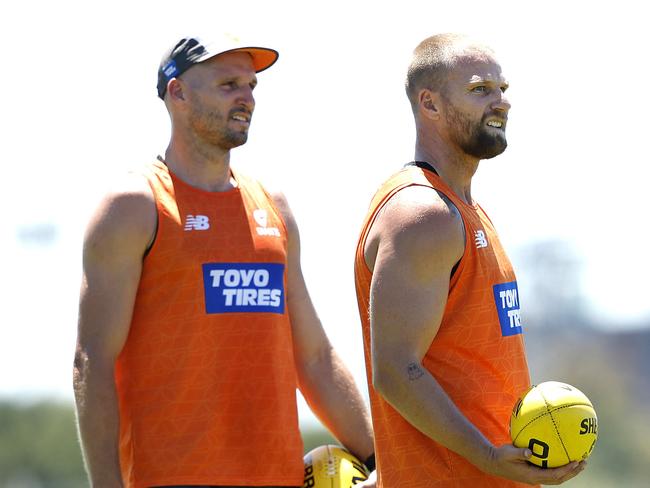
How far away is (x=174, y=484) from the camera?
630 cm

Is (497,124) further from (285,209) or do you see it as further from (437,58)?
(285,209)

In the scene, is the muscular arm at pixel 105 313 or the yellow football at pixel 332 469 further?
the yellow football at pixel 332 469

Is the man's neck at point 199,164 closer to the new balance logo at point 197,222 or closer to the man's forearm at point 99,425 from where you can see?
the new balance logo at point 197,222

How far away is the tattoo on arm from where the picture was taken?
18.6ft

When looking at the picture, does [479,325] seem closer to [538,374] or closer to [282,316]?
[282,316]

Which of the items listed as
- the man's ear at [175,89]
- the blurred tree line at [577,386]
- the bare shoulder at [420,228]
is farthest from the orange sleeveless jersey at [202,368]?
the blurred tree line at [577,386]

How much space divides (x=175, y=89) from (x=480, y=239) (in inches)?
69.6

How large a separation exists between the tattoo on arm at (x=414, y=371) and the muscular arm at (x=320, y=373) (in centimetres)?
125

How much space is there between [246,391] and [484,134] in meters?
1.60

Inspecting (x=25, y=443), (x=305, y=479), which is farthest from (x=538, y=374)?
(x=305, y=479)

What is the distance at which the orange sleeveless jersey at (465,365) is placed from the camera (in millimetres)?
5844

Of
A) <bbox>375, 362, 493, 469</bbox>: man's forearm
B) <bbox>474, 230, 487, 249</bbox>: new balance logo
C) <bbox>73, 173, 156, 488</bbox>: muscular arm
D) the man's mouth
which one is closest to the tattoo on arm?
<bbox>375, 362, 493, 469</bbox>: man's forearm

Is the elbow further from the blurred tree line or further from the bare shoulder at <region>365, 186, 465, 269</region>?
the blurred tree line

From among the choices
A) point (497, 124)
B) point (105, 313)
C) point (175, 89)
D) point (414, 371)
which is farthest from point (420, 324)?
point (175, 89)
